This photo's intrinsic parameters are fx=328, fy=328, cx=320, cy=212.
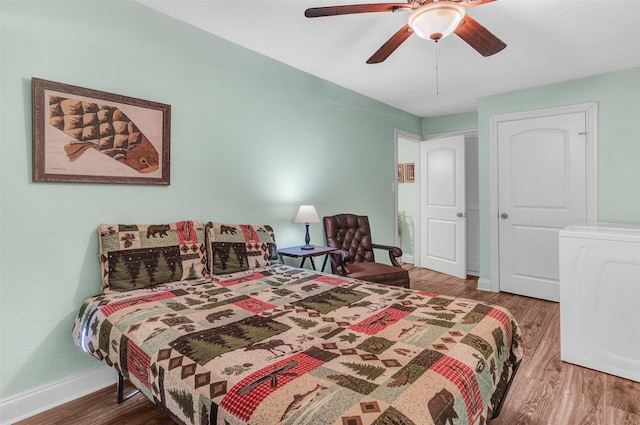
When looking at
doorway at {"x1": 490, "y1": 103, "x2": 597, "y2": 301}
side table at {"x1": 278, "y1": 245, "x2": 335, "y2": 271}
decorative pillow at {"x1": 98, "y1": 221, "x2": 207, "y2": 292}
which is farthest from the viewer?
doorway at {"x1": 490, "y1": 103, "x2": 597, "y2": 301}

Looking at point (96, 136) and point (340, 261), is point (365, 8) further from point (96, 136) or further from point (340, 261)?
point (340, 261)

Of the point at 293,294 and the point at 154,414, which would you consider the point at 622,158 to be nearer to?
the point at 293,294

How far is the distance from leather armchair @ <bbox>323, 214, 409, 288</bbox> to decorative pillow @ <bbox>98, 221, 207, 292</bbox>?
1.43 metres

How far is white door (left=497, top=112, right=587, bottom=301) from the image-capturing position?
3.71 m

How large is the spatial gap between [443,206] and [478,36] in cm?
337

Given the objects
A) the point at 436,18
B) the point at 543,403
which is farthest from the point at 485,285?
the point at 436,18

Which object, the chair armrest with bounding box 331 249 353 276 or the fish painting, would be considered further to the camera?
the chair armrest with bounding box 331 249 353 276

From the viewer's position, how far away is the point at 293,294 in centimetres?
199

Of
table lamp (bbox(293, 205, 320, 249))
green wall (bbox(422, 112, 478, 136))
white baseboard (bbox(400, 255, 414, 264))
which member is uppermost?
green wall (bbox(422, 112, 478, 136))

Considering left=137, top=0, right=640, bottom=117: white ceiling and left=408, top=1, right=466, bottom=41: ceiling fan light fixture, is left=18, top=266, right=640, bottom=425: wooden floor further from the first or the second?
left=137, top=0, right=640, bottom=117: white ceiling

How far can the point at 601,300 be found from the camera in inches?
91.4

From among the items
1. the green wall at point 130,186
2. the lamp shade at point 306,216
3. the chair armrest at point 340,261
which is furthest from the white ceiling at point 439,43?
the chair armrest at point 340,261

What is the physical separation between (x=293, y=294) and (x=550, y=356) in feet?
7.01

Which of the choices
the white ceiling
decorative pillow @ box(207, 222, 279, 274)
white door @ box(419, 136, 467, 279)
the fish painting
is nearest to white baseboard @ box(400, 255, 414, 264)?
white door @ box(419, 136, 467, 279)
